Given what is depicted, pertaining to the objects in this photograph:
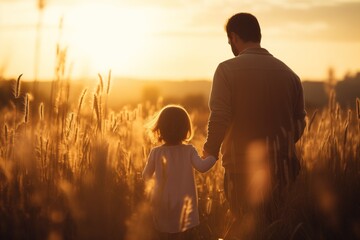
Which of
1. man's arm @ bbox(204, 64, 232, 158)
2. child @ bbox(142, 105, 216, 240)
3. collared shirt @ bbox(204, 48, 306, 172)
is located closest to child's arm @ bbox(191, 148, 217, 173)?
child @ bbox(142, 105, 216, 240)

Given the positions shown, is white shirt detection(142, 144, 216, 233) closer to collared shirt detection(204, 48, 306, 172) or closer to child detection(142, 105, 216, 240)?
child detection(142, 105, 216, 240)

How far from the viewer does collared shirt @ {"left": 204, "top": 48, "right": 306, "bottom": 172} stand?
14.2 ft

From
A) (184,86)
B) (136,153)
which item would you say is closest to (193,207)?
(136,153)

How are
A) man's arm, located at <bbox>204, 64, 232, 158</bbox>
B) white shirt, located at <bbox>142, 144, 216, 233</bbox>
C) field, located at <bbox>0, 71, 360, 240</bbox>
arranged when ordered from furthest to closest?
man's arm, located at <bbox>204, 64, 232, 158</bbox> < white shirt, located at <bbox>142, 144, 216, 233</bbox> < field, located at <bbox>0, 71, 360, 240</bbox>

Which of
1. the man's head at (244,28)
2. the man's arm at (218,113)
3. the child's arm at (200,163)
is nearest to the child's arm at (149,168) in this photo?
the child's arm at (200,163)

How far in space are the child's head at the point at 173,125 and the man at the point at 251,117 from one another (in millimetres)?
244

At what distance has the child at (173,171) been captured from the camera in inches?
159

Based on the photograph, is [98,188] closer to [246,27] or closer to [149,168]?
[149,168]

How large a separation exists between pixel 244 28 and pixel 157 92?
140ft

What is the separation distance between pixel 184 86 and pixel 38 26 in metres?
101

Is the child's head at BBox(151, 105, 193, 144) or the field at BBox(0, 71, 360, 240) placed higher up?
the child's head at BBox(151, 105, 193, 144)

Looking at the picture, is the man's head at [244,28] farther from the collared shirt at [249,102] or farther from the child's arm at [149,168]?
the child's arm at [149,168]

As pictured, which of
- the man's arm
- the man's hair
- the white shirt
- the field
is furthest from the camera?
the man's hair

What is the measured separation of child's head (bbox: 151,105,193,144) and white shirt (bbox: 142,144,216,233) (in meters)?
0.06
